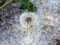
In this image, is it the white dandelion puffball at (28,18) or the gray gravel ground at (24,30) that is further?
the white dandelion puffball at (28,18)

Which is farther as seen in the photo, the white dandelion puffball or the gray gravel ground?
the white dandelion puffball

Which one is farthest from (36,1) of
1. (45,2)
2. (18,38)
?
(18,38)

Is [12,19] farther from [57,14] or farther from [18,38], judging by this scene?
[57,14]

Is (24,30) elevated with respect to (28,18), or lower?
lower
